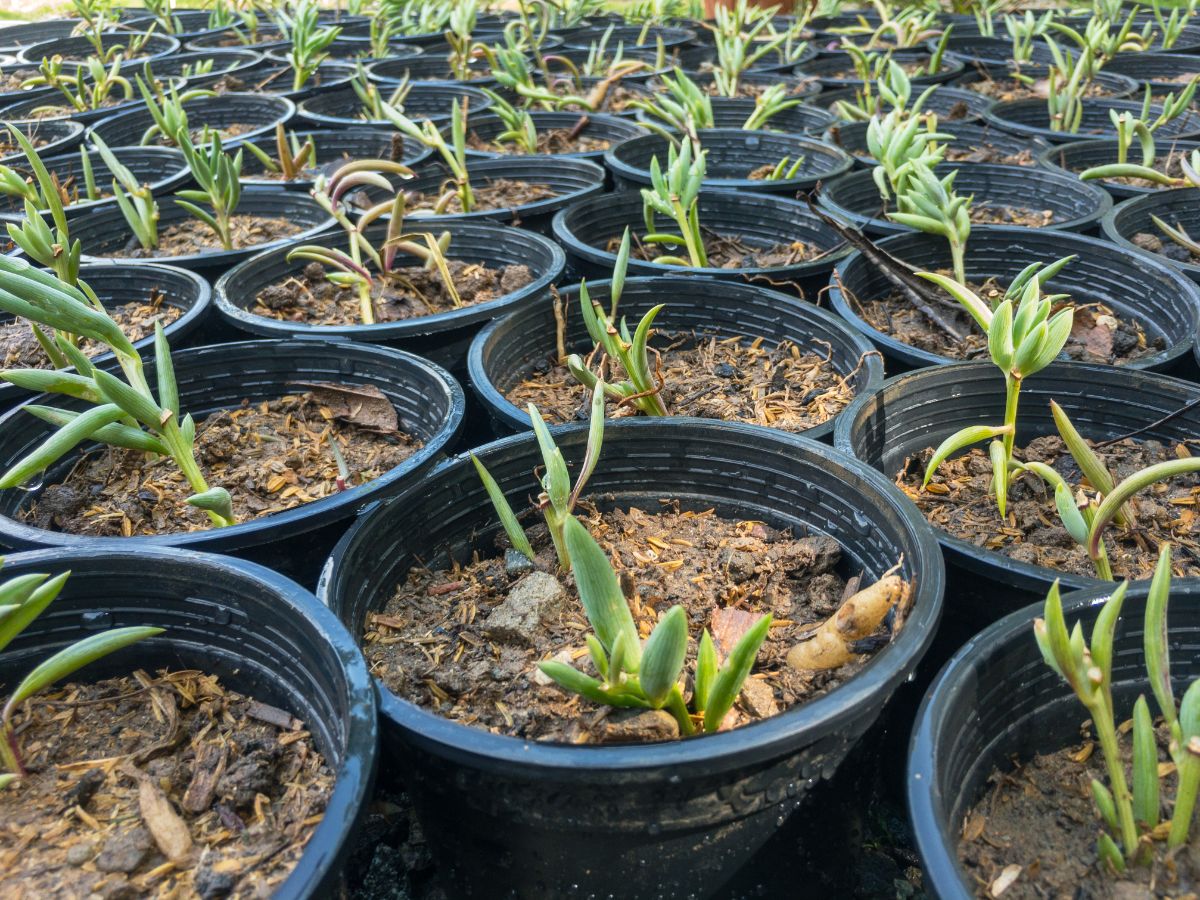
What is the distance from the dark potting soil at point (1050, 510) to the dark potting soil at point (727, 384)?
0.25m

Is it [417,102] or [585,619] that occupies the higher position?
[417,102]

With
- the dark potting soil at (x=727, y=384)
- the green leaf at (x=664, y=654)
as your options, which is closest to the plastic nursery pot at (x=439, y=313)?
the dark potting soil at (x=727, y=384)

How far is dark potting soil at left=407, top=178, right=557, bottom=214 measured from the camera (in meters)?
2.75

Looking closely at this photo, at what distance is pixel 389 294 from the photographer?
218cm

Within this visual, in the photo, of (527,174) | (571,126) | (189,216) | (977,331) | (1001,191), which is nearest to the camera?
(977,331)

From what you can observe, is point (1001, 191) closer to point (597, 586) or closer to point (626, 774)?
point (597, 586)

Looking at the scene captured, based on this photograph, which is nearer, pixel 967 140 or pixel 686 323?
pixel 686 323

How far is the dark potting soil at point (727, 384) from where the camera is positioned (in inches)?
68.2

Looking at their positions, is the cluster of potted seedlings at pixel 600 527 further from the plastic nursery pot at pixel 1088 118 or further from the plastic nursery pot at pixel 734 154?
the plastic nursery pot at pixel 1088 118

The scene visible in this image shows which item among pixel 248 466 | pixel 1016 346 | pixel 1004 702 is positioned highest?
pixel 1016 346

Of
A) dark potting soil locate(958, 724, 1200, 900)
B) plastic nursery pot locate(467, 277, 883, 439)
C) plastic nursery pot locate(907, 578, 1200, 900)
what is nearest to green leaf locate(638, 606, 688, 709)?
plastic nursery pot locate(907, 578, 1200, 900)

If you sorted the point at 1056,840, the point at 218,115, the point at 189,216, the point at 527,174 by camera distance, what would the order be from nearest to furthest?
the point at 1056,840 → the point at 189,216 → the point at 527,174 → the point at 218,115

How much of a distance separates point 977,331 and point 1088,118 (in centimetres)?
192

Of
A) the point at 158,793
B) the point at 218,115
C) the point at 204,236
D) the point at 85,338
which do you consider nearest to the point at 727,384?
the point at 158,793
